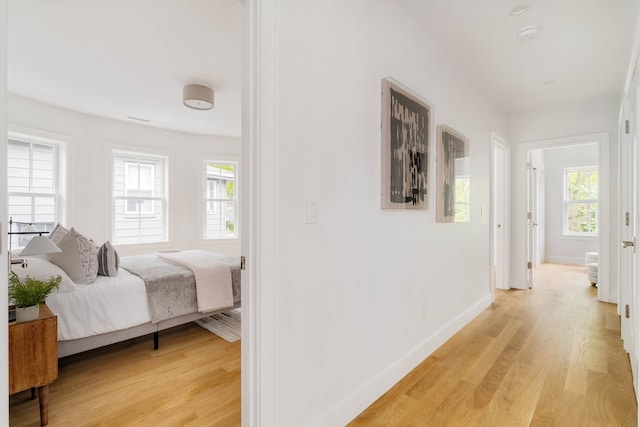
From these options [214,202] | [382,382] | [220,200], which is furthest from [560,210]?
[214,202]

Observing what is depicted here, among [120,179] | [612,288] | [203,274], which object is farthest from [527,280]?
[120,179]

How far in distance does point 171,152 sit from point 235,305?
336cm

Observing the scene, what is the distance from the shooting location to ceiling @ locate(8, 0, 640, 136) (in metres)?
2.16

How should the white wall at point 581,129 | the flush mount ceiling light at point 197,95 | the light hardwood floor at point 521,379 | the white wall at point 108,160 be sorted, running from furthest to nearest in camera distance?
the white wall at point 108,160, the white wall at point 581,129, the flush mount ceiling light at point 197,95, the light hardwood floor at point 521,379

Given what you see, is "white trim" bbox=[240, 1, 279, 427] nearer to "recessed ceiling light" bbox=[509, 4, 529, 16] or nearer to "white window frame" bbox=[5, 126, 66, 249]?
"recessed ceiling light" bbox=[509, 4, 529, 16]

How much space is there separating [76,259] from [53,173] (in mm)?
2594

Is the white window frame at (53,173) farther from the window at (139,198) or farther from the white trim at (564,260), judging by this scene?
the white trim at (564,260)

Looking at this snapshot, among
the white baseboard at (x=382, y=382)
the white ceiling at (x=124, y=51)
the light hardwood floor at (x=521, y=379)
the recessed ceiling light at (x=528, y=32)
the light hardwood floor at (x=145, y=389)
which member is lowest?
the light hardwood floor at (x=145, y=389)

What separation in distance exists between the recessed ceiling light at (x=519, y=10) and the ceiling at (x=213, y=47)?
0.03m

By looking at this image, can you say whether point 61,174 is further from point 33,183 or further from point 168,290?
point 168,290

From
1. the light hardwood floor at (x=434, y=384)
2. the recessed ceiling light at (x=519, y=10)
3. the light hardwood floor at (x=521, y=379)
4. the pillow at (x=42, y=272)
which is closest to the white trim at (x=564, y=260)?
the light hardwood floor at (x=521, y=379)

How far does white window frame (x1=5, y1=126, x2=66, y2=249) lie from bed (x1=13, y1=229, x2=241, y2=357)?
6.16ft

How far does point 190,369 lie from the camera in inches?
90.3

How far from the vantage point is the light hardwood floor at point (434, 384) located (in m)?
1.75
